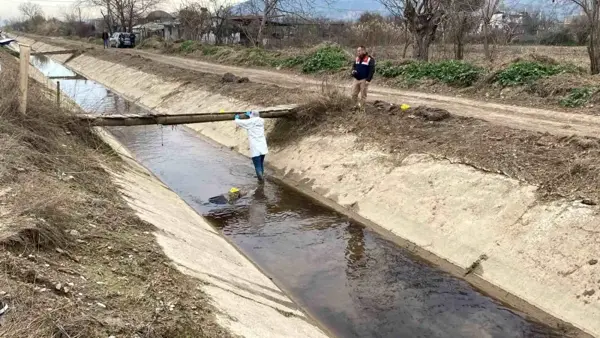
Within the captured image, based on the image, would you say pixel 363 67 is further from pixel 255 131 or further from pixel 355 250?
pixel 355 250

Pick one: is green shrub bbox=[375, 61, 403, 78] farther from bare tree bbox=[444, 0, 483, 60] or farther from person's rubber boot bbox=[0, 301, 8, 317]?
person's rubber boot bbox=[0, 301, 8, 317]

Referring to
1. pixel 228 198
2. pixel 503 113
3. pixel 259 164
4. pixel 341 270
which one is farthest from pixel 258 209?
pixel 503 113

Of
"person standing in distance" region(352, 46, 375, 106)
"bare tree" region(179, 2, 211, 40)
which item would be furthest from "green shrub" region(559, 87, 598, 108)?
"bare tree" region(179, 2, 211, 40)

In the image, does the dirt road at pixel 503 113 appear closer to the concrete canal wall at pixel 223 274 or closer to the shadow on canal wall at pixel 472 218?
the shadow on canal wall at pixel 472 218

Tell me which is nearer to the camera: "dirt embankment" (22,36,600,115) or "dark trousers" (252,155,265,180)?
Result: "dark trousers" (252,155,265,180)


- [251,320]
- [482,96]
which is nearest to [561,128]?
[482,96]

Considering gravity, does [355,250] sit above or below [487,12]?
below

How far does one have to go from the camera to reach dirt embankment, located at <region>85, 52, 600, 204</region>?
31.9ft

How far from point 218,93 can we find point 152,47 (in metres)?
34.2

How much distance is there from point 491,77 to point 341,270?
11311mm

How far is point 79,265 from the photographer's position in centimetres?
Result: 582

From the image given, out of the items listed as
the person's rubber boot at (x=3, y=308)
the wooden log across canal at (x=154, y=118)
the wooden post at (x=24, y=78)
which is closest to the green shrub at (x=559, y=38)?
the wooden log across canal at (x=154, y=118)

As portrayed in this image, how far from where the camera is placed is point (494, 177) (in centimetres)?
1066

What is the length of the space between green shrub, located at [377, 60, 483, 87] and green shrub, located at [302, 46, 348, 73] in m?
3.35
